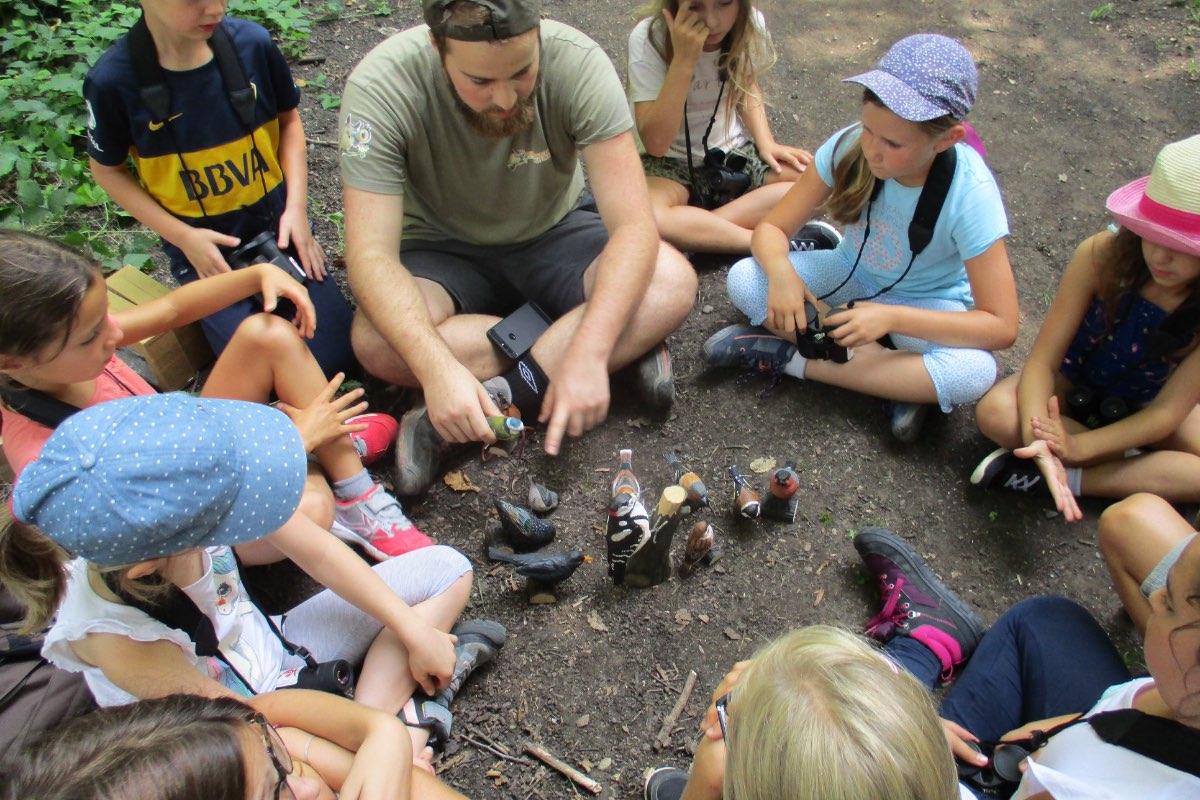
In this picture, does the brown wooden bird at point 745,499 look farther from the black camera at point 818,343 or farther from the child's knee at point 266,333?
the child's knee at point 266,333

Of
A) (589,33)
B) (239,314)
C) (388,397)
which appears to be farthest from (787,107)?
(239,314)

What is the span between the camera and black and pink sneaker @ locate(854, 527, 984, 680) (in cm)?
212

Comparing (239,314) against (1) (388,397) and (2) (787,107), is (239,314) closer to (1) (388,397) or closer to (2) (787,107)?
(1) (388,397)

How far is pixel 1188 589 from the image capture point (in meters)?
1.32

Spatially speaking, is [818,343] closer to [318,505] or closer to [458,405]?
[458,405]

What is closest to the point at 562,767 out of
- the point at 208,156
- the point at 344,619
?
the point at 344,619

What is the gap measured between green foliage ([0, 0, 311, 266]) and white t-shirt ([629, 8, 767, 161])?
7.50ft

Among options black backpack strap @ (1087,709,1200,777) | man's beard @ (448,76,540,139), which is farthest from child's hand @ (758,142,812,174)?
black backpack strap @ (1087,709,1200,777)

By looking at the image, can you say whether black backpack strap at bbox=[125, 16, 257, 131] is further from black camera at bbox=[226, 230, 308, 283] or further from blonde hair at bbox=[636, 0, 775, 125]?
blonde hair at bbox=[636, 0, 775, 125]

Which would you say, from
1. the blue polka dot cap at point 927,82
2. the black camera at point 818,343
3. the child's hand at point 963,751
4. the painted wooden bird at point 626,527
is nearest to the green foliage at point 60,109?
the painted wooden bird at point 626,527

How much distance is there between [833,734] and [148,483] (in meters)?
1.21

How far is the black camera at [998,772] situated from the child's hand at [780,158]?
2.50 m

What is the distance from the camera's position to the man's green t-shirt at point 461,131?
7.89 feet

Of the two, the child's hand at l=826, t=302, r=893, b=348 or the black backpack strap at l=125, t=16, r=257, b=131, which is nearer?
the black backpack strap at l=125, t=16, r=257, b=131
